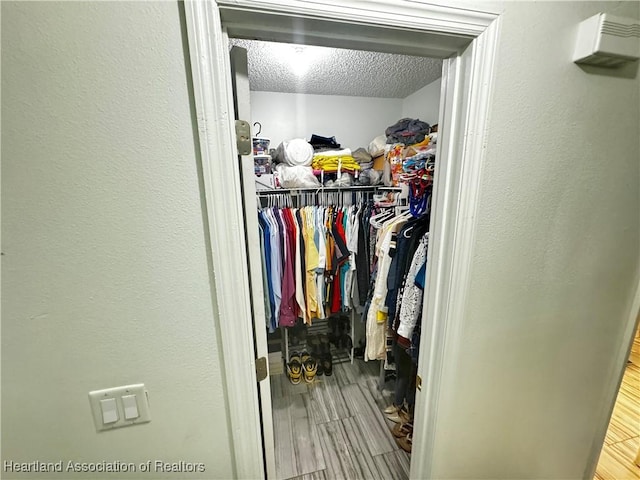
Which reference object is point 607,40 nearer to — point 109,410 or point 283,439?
point 109,410

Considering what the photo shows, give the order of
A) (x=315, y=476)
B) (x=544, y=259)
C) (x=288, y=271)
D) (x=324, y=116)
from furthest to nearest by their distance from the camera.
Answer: (x=324, y=116)
(x=288, y=271)
(x=315, y=476)
(x=544, y=259)

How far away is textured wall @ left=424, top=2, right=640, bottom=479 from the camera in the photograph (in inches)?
26.7

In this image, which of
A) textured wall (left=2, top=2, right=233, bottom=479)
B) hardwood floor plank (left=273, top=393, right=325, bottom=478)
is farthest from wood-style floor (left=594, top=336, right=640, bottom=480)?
textured wall (left=2, top=2, right=233, bottom=479)

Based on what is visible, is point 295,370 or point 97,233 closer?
point 97,233

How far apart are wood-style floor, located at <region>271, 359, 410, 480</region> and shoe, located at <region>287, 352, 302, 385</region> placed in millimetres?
46

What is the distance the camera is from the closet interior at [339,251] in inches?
58.2

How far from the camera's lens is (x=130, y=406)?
25.3 inches

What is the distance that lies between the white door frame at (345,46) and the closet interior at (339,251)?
456mm

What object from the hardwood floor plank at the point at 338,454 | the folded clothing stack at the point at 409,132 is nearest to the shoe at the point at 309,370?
the hardwood floor plank at the point at 338,454

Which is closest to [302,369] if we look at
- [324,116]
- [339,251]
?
[339,251]

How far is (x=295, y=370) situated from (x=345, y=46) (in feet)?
7.10

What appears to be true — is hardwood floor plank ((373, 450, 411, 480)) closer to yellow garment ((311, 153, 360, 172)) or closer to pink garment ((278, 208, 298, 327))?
pink garment ((278, 208, 298, 327))

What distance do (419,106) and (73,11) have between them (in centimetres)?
256

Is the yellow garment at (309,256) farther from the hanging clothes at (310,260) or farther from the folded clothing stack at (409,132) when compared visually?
the folded clothing stack at (409,132)
